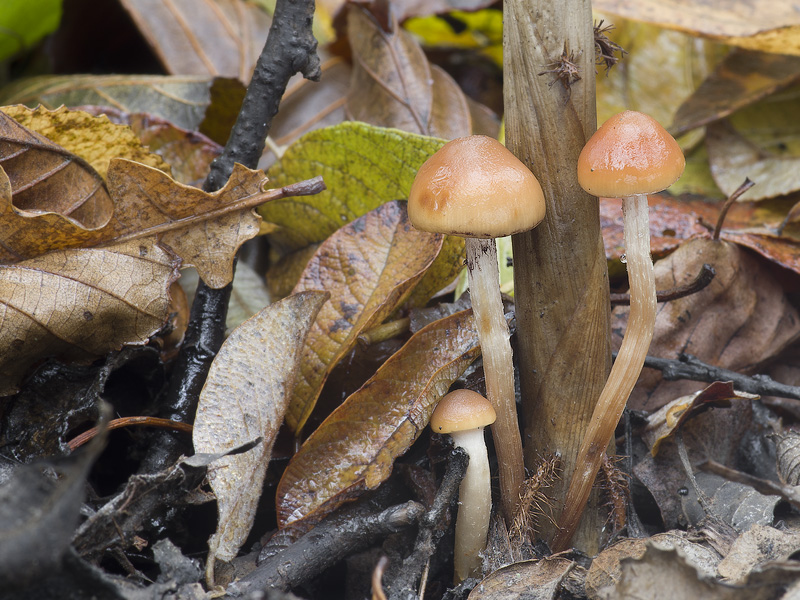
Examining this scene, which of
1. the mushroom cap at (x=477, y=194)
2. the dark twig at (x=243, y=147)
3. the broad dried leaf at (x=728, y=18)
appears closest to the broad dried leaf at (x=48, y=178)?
the dark twig at (x=243, y=147)

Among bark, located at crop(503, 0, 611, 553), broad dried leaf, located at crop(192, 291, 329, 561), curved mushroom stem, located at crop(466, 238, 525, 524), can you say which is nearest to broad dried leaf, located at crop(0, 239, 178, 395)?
broad dried leaf, located at crop(192, 291, 329, 561)

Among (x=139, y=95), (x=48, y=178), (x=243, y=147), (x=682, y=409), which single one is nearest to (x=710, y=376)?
(x=682, y=409)

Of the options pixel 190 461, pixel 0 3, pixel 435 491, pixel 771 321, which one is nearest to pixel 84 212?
pixel 190 461

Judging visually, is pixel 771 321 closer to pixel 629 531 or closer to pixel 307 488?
pixel 629 531

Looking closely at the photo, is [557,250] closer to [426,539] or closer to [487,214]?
[487,214]

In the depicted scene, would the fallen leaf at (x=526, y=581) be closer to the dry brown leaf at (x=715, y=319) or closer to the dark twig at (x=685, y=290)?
the dry brown leaf at (x=715, y=319)
